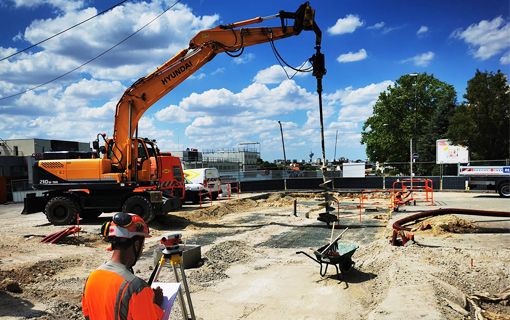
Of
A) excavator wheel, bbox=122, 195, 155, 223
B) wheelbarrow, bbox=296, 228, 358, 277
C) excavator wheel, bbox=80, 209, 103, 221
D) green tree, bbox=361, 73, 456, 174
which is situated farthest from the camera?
green tree, bbox=361, 73, 456, 174

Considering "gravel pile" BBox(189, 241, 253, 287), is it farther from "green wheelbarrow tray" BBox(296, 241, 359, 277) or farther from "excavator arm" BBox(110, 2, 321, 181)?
"excavator arm" BBox(110, 2, 321, 181)

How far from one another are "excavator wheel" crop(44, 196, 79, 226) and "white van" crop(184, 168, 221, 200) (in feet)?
32.8

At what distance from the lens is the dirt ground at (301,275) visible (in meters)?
6.10

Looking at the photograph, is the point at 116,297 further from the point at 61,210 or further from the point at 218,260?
the point at 61,210

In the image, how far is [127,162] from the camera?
15.3m

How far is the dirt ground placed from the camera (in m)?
6.10

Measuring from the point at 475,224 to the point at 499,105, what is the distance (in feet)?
68.1

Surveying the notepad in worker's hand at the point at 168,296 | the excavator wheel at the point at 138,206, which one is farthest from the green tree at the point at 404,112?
the notepad in worker's hand at the point at 168,296

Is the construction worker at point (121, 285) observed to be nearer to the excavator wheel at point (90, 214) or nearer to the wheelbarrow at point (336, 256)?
the wheelbarrow at point (336, 256)

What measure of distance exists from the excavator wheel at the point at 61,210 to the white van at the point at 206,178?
10001 millimetres

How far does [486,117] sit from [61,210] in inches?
1096

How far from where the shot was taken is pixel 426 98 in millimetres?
57719

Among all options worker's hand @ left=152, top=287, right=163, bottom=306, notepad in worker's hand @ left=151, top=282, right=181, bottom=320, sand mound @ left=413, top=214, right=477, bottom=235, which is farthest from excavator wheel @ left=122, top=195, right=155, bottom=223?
worker's hand @ left=152, top=287, right=163, bottom=306

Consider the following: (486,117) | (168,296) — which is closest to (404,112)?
(486,117)
